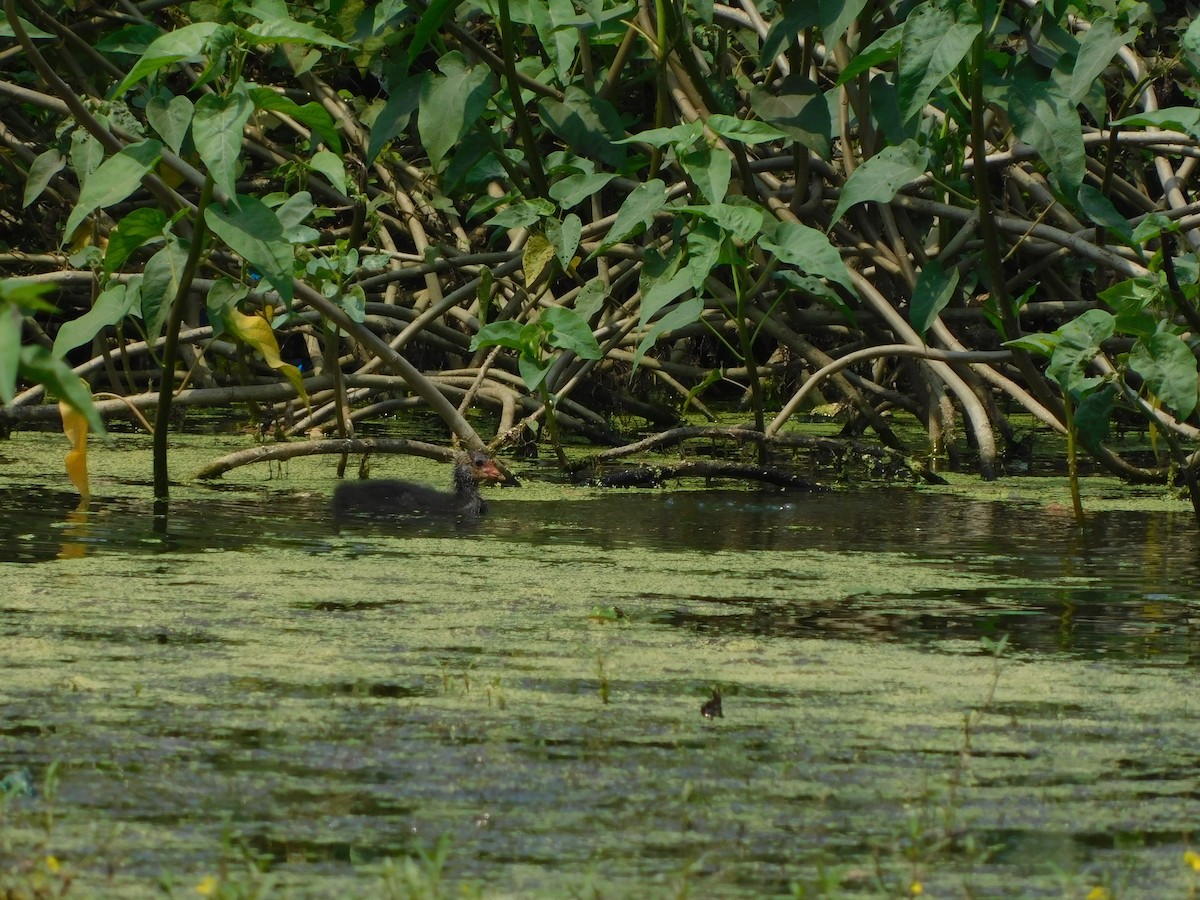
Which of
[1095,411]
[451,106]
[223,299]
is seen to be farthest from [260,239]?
[1095,411]

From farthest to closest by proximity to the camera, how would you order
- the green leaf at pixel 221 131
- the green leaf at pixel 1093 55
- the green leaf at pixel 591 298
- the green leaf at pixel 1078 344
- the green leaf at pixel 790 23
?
the green leaf at pixel 591 298 < the green leaf at pixel 790 23 < the green leaf at pixel 1093 55 < the green leaf at pixel 1078 344 < the green leaf at pixel 221 131

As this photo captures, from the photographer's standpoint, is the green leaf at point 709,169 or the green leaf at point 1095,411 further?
the green leaf at point 709,169

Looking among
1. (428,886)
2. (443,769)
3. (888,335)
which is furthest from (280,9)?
(428,886)

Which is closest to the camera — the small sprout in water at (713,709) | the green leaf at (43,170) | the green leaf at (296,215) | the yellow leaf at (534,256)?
the small sprout in water at (713,709)

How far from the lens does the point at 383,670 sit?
3.06 metres

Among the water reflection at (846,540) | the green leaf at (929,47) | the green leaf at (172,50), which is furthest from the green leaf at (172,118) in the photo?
the green leaf at (929,47)

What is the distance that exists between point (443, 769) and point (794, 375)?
527 centimetres

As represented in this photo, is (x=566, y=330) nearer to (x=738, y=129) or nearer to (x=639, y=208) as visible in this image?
(x=639, y=208)

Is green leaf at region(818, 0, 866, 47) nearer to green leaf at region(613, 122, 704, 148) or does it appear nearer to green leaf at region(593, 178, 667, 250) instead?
green leaf at region(613, 122, 704, 148)

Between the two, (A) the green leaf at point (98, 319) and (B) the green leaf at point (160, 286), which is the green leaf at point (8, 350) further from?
(B) the green leaf at point (160, 286)

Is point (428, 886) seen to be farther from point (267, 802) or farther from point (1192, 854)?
point (1192, 854)

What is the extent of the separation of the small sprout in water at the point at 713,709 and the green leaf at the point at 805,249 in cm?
258

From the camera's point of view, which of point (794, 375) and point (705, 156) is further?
point (794, 375)

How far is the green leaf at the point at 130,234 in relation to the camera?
4.62 meters
